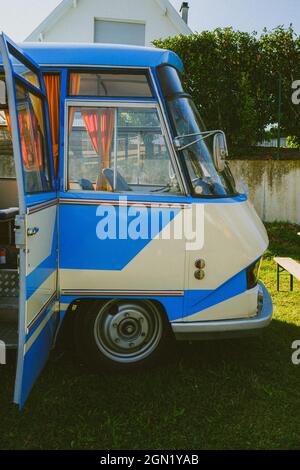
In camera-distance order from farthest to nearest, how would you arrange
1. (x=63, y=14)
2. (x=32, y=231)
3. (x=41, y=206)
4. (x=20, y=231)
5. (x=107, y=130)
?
(x=63, y=14) < (x=107, y=130) < (x=41, y=206) < (x=32, y=231) < (x=20, y=231)

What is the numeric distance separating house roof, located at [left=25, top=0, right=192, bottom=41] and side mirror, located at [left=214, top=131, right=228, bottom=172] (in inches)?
639

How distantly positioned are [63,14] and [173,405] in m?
18.6

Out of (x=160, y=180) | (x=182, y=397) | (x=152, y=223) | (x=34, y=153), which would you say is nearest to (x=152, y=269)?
(x=152, y=223)

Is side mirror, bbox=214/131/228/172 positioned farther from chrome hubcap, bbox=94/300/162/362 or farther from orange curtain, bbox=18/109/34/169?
orange curtain, bbox=18/109/34/169

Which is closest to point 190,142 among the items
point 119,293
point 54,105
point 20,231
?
point 54,105

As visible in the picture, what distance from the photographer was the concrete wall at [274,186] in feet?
36.7

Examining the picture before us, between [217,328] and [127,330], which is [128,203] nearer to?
[127,330]

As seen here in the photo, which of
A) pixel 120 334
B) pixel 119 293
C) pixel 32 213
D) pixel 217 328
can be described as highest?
pixel 32 213

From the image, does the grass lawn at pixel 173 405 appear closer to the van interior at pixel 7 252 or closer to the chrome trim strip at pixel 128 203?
the van interior at pixel 7 252

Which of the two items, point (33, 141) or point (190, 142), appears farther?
point (190, 142)

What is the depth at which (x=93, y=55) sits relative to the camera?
4.19 meters

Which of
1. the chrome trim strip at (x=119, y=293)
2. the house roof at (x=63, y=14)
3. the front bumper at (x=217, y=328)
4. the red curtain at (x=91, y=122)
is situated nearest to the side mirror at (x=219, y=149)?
the red curtain at (x=91, y=122)

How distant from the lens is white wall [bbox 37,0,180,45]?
19250 millimetres

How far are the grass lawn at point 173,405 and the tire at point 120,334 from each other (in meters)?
0.14
